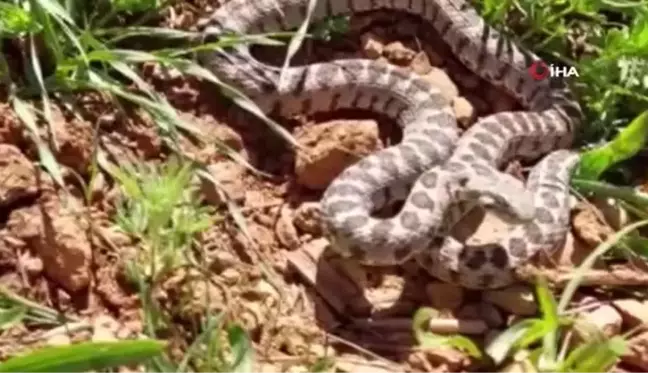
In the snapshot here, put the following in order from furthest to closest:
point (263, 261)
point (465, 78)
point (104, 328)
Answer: point (465, 78), point (263, 261), point (104, 328)

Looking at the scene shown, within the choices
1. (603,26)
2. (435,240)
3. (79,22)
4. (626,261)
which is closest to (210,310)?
(435,240)

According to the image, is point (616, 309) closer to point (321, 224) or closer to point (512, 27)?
point (321, 224)

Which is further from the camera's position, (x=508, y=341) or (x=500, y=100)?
(x=500, y=100)

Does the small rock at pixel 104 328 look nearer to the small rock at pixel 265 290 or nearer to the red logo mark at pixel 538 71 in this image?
the small rock at pixel 265 290

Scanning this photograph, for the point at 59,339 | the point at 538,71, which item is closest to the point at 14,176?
the point at 59,339

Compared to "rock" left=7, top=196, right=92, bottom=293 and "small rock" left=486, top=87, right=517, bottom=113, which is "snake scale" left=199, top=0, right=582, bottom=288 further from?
"rock" left=7, top=196, right=92, bottom=293

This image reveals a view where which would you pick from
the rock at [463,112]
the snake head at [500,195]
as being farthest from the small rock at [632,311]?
the rock at [463,112]

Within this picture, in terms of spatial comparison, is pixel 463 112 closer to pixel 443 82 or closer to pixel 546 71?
pixel 443 82
